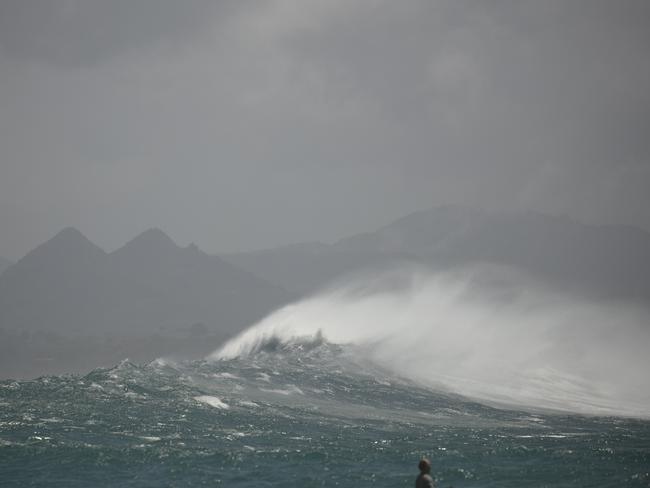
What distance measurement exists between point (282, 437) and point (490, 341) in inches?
3029

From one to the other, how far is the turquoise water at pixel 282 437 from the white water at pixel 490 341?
46.6 feet

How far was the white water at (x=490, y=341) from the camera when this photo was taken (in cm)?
7669

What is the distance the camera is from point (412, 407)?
191 ft

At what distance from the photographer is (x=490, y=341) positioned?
11294cm

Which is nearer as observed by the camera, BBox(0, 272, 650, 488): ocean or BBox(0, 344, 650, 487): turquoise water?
BBox(0, 344, 650, 487): turquoise water

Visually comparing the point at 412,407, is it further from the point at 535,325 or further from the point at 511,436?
the point at 535,325

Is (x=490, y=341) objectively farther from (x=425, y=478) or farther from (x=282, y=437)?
(x=425, y=478)

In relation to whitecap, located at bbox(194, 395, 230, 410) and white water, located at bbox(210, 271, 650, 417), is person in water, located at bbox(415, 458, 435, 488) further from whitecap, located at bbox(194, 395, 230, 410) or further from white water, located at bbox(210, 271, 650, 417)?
white water, located at bbox(210, 271, 650, 417)

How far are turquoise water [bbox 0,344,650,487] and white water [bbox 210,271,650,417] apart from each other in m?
14.2

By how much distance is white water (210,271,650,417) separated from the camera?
252 ft

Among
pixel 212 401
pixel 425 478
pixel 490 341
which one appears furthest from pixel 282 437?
pixel 490 341

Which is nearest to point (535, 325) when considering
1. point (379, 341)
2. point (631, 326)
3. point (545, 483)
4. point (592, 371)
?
point (631, 326)

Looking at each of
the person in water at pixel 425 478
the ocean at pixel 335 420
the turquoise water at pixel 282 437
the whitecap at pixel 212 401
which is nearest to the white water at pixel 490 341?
the ocean at pixel 335 420

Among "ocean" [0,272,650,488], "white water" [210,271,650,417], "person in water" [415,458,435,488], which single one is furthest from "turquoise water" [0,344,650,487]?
"white water" [210,271,650,417]
